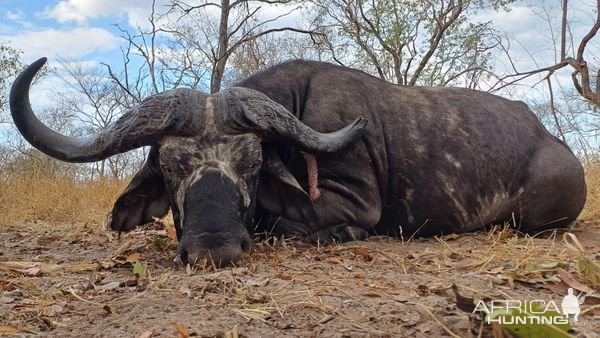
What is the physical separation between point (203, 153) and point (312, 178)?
0.91m

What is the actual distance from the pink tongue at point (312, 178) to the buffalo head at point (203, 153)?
14 centimetres

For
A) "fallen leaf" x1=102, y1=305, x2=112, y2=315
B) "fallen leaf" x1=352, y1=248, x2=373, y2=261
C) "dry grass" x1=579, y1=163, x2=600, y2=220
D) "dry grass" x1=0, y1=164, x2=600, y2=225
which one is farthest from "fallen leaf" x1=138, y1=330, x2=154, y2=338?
"dry grass" x1=0, y1=164, x2=600, y2=225

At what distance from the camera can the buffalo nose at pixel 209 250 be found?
124 inches

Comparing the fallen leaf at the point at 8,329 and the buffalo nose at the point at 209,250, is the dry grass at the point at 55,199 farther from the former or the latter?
the fallen leaf at the point at 8,329

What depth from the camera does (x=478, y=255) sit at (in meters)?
3.66

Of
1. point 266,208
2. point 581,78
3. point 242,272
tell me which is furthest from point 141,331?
point 581,78

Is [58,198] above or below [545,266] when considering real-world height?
above

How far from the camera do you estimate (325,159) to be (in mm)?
4402

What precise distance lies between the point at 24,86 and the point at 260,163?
1527 millimetres

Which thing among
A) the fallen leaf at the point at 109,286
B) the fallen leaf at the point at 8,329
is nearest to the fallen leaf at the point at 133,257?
the fallen leaf at the point at 109,286

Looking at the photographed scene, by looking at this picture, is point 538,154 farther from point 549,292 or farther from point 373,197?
point 549,292

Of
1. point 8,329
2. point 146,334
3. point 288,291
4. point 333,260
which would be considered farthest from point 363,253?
point 8,329

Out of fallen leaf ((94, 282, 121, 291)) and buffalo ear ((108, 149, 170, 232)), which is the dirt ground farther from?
buffalo ear ((108, 149, 170, 232))

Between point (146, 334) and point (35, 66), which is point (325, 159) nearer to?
point (35, 66)
